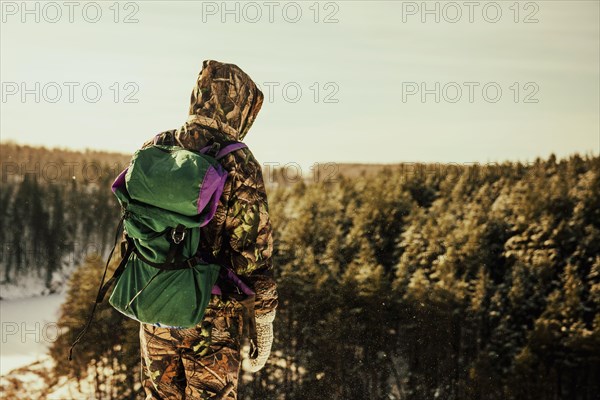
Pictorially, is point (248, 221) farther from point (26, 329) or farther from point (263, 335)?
point (26, 329)

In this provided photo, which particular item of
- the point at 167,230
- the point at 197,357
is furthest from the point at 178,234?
the point at 197,357

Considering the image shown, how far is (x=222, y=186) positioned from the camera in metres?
2.71

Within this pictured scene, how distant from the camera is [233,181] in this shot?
2.80 m

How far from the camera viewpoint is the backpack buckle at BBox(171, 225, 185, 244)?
8.96ft

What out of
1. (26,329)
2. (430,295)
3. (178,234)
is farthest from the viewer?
(26,329)

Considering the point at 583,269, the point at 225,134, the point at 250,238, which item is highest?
the point at 225,134

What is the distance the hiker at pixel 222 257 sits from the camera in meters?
2.83

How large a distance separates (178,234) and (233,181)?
1.01 ft

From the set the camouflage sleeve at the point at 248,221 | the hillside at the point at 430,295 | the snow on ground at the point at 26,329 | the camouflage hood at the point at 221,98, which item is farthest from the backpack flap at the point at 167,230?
the snow on ground at the point at 26,329

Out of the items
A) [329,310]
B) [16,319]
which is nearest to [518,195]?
[329,310]

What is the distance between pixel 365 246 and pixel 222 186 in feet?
12.6

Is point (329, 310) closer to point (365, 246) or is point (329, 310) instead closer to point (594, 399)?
point (365, 246)

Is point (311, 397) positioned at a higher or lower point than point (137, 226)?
lower

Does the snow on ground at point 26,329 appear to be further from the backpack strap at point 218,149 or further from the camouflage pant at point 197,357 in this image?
the backpack strap at point 218,149
